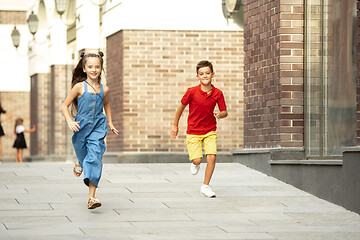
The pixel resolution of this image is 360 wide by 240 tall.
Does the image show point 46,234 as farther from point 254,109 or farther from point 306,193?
point 254,109

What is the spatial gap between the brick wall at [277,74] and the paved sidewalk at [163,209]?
741 mm

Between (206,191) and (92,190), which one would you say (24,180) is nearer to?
(92,190)

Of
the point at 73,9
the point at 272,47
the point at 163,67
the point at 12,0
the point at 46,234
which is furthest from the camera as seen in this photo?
the point at 12,0

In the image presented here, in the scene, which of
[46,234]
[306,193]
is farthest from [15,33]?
[46,234]

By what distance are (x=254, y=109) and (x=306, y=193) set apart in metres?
2.64

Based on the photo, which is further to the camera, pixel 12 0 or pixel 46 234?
pixel 12 0

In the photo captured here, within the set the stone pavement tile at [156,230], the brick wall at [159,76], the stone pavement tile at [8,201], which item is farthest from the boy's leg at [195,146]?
the brick wall at [159,76]

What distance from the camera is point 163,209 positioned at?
9.73 m

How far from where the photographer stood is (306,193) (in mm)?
11078

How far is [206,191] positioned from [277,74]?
2.68 meters

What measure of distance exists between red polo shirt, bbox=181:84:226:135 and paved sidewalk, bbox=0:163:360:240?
757 millimetres

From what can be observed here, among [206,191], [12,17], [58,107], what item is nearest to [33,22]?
[58,107]

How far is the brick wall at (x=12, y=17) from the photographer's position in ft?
127

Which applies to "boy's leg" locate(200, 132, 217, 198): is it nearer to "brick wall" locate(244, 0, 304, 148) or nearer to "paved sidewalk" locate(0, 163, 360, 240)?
"paved sidewalk" locate(0, 163, 360, 240)
